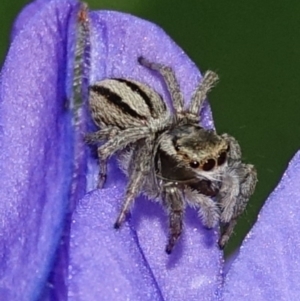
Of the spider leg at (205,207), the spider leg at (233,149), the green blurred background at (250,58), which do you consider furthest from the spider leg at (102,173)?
the green blurred background at (250,58)

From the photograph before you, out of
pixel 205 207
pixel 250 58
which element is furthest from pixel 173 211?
pixel 250 58

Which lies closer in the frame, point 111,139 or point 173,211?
point 173,211

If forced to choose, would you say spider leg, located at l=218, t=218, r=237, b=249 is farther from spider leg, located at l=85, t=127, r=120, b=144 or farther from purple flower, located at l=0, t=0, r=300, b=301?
spider leg, located at l=85, t=127, r=120, b=144

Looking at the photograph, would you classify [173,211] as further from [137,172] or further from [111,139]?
[111,139]

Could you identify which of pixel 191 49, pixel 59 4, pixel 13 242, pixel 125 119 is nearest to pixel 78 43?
pixel 59 4

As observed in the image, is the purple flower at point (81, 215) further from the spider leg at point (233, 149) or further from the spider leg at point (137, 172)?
the spider leg at point (233, 149)

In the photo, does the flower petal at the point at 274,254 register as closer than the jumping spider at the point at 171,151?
Yes

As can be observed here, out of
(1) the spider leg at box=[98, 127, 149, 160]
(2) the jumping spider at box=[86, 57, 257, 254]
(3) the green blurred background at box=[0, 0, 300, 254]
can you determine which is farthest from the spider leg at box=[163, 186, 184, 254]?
(3) the green blurred background at box=[0, 0, 300, 254]

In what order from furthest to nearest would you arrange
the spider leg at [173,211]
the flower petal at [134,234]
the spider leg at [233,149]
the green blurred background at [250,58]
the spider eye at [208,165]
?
the green blurred background at [250,58] → the spider leg at [233,149] → the spider eye at [208,165] → the spider leg at [173,211] → the flower petal at [134,234]
